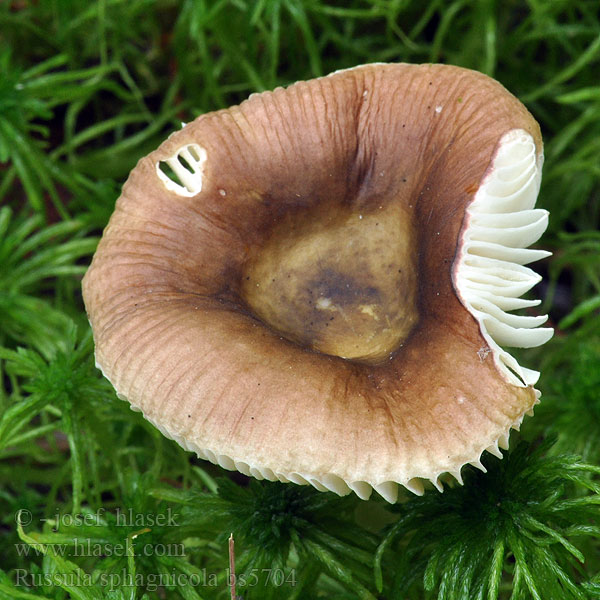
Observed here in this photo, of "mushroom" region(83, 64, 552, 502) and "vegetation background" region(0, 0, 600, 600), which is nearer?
"mushroom" region(83, 64, 552, 502)

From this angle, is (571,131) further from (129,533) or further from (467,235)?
(129,533)

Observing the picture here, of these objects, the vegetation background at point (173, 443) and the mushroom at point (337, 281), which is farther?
the vegetation background at point (173, 443)

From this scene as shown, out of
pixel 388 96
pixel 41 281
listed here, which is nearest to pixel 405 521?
pixel 388 96

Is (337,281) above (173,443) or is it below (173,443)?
above

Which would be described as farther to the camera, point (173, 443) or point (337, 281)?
point (173, 443)
